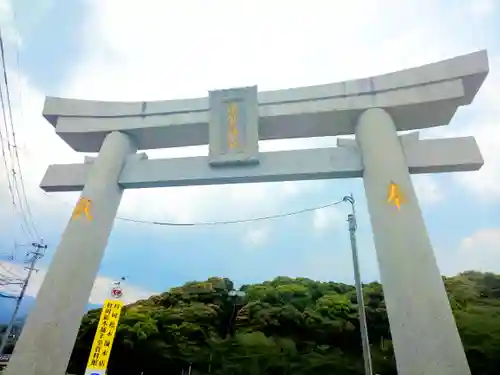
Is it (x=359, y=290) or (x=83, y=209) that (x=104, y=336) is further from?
(x=359, y=290)

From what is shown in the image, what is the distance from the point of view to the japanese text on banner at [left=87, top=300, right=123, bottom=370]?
5.47m

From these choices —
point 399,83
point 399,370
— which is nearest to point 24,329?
point 399,370

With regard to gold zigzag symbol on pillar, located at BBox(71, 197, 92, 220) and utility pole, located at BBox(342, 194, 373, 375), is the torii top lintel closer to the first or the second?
gold zigzag symbol on pillar, located at BBox(71, 197, 92, 220)

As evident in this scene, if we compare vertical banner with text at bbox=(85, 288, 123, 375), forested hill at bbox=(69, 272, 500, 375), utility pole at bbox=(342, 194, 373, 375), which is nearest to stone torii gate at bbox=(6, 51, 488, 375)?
vertical banner with text at bbox=(85, 288, 123, 375)

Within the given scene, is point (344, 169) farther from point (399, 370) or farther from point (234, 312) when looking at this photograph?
point (234, 312)

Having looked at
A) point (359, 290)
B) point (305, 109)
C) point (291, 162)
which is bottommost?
point (359, 290)

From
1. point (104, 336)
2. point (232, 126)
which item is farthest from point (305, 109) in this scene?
point (104, 336)

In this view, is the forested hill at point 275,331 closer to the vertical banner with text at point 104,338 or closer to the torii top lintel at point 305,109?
the vertical banner with text at point 104,338

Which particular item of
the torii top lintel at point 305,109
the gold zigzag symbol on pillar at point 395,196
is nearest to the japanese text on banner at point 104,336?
the torii top lintel at point 305,109

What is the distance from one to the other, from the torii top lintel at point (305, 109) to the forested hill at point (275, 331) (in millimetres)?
7021

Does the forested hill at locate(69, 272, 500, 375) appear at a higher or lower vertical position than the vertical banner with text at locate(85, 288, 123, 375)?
higher

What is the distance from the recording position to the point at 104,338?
575 cm

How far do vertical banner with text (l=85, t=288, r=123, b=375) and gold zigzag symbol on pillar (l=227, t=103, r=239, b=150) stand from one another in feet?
10.7

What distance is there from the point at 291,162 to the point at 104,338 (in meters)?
4.00
